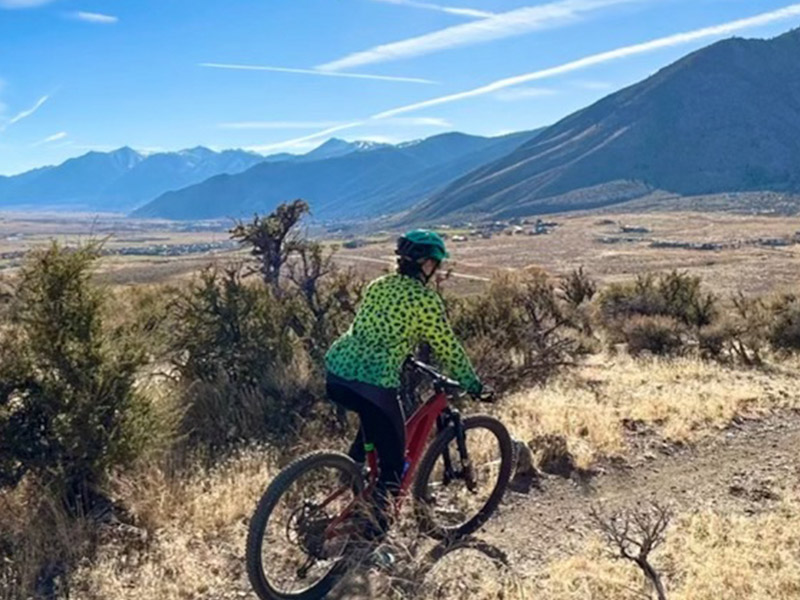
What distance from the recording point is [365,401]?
168 inches

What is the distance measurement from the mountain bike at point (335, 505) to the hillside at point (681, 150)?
147 meters

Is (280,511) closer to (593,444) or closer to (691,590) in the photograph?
(691,590)

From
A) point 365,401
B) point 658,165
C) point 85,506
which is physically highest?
point 658,165

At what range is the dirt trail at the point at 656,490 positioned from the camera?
5051 mm

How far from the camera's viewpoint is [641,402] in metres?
8.23

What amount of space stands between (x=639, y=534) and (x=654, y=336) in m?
9.33

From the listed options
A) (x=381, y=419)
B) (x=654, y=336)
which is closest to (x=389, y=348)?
(x=381, y=419)

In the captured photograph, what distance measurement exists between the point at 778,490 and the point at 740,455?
92 cm

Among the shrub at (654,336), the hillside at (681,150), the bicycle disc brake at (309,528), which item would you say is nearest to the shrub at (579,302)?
the shrub at (654,336)

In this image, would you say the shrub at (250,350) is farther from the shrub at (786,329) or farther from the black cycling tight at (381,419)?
the shrub at (786,329)

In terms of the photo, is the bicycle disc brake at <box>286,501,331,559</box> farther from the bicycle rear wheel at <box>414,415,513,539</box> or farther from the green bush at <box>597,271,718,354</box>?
the green bush at <box>597,271,718,354</box>

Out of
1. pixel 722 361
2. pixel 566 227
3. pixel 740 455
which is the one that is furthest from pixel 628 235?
pixel 740 455

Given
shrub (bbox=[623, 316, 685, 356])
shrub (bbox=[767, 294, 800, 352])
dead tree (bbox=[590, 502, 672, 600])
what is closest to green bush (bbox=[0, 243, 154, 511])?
dead tree (bbox=[590, 502, 672, 600])

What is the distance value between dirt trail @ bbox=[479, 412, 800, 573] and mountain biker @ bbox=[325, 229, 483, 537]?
115 cm
